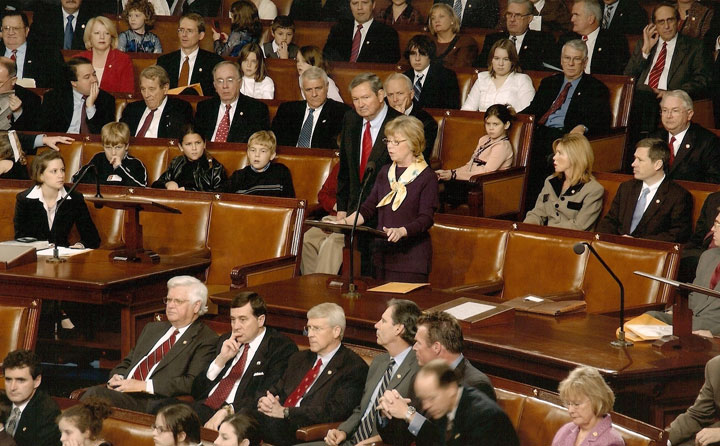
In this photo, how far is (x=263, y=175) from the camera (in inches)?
236

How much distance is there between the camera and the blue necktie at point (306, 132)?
6652 mm

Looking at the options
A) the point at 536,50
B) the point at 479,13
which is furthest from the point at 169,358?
the point at 479,13

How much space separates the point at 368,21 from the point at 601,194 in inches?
118

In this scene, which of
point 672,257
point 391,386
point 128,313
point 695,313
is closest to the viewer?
point 391,386

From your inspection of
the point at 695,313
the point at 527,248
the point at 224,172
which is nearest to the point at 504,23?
the point at 224,172

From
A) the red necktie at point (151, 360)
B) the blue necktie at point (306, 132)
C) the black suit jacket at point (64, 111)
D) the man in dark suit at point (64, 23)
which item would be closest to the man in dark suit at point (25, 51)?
the man in dark suit at point (64, 23)

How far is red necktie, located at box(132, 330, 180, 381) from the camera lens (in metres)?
4.52

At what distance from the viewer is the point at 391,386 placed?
3.84 metres

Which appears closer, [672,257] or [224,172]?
[672,257]

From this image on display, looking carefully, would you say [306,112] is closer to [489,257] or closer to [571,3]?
[489,257]

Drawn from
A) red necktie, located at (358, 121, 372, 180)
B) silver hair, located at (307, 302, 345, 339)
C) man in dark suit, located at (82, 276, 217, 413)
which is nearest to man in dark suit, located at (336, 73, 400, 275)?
red necktie, located at (358, 121, 372, 180)

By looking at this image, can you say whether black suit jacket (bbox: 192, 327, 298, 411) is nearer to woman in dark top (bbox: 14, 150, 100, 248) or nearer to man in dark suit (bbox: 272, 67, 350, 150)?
woman in dark top (bbox: 14, 150, 100, 248)

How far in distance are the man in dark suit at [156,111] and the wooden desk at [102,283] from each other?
1.68 meters

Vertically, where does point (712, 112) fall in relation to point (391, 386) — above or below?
above
